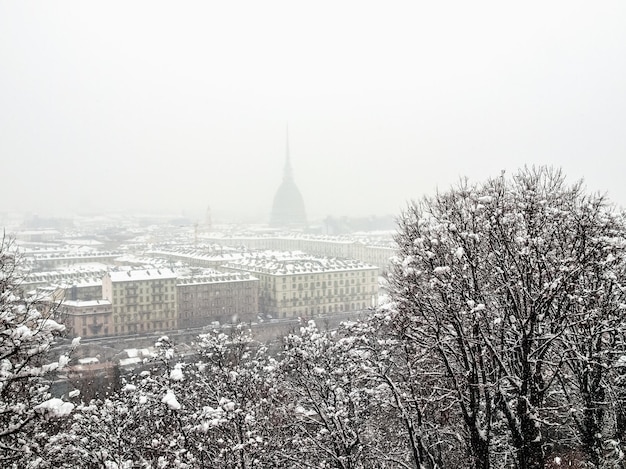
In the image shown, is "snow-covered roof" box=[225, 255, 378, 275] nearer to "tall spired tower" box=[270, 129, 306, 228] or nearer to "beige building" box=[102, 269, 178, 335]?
"beige building" box=[102, 269, 178, 335]

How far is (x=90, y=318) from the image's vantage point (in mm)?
42406

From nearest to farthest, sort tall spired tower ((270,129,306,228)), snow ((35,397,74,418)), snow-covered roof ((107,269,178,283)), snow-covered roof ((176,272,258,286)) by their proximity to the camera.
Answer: snow ((35,397,74,418)), snow-covered roof ((107,269,178,283)), snow-covered roof ((176,272,258,286)), tall spired tower ((270,129,306,228))

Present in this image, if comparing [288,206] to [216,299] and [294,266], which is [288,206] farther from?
[216,299]

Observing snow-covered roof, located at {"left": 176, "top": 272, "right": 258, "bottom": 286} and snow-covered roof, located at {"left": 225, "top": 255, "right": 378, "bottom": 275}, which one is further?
snow-covered roof, located at {"left": 225, "top": 255, "right": 378, "bottom": 275}

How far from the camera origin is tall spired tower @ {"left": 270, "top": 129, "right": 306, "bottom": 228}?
157825 millimetres

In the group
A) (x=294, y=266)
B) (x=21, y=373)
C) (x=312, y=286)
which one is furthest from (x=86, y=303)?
(x=21, y=373)

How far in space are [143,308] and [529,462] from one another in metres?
41.5

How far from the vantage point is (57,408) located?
4664 millimetres

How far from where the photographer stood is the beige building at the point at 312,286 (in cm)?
5162

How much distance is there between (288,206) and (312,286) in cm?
11216

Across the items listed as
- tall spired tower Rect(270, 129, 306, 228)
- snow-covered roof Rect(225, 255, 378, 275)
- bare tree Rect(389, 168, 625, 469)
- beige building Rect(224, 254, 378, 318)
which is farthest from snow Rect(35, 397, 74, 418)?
tall spired tower Rect(270, 129, 306, 228)

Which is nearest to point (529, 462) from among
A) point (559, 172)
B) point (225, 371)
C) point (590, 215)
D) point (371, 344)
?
point (371, 344)

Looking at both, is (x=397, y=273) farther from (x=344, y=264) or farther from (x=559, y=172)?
(x=344, y=264)

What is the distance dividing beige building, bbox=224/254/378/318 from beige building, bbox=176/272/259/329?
194 cm
